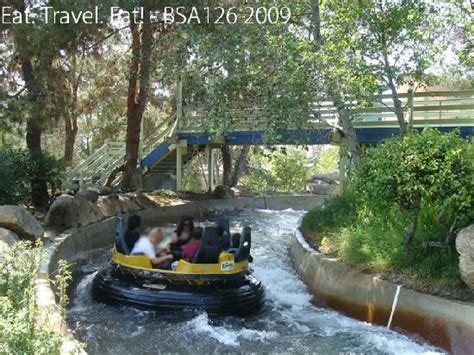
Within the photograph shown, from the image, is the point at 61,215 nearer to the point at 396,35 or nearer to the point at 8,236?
the point at 8,236

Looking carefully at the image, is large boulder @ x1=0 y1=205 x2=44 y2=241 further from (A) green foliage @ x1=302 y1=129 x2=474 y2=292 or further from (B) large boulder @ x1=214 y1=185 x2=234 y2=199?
(B) large boulder @ x1=214 y1=185 x2=234 y2=199

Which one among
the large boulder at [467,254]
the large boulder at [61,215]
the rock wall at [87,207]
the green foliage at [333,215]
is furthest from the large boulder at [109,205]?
the large boulder at [467,254]

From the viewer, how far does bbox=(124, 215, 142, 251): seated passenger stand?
809cm

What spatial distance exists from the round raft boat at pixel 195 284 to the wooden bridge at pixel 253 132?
12.2 ft

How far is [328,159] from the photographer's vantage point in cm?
3178

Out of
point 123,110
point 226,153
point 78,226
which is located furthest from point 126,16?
point 123,110

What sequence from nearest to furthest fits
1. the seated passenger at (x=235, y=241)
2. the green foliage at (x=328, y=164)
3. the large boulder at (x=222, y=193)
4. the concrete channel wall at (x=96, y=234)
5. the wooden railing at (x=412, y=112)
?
the concrete channel wall at (x=96, y=234), the seated passenger at (x=235, y=241), the wooden railing at (x=412, y=112), the large boulder at (x=222, y=193), the green foliage at (x=328, y=164)

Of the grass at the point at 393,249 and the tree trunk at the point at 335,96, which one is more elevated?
the tree trunk at the point at 335,96

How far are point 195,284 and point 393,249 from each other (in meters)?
2.71

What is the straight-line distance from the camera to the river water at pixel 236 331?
6164mm

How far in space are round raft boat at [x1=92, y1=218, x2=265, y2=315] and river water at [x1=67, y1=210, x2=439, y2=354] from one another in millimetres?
142

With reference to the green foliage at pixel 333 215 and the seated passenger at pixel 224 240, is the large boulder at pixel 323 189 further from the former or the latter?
the seated passenger at pixel 224 240

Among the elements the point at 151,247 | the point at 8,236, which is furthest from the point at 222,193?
the point at 8,236

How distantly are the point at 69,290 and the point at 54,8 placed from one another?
639 cm
